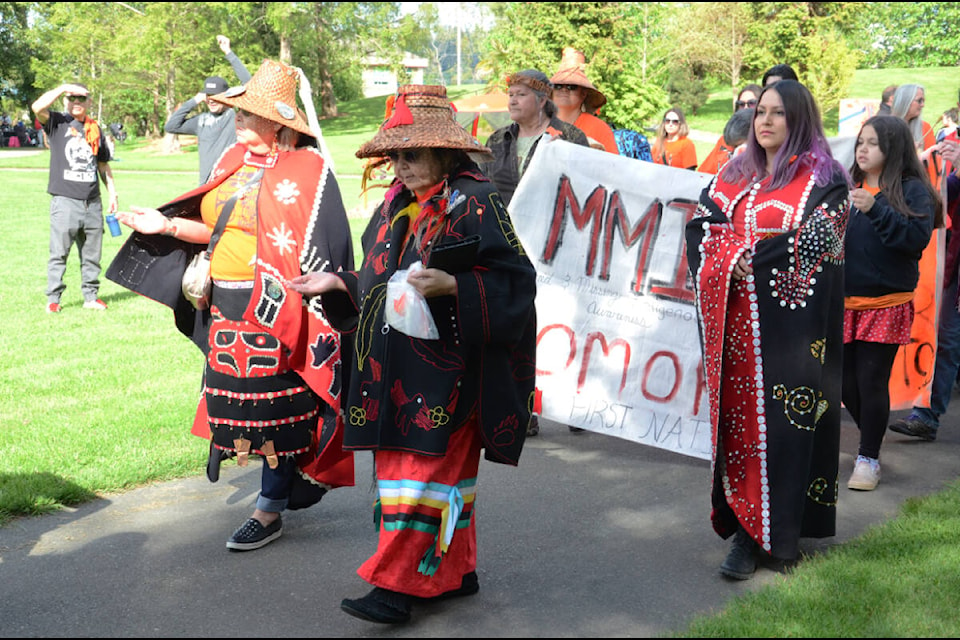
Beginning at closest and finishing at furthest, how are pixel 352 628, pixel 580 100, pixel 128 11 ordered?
pixel 352 628 → pixel 580 100 → pixel 128 11

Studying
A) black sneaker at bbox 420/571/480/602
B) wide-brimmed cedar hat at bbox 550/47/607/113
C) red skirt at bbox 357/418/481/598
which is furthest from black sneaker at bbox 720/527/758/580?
wide-brimmed cedar hat at bbox 550/47/607/113

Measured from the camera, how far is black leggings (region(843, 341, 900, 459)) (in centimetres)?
588

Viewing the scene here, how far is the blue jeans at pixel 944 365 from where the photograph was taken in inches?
275

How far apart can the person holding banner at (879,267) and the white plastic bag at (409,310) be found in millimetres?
3114

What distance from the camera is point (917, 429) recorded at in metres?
6.90

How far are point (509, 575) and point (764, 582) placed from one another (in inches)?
43.4

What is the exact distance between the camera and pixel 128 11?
50.5 metres

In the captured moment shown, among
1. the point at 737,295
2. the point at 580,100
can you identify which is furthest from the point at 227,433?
the point at 580,100

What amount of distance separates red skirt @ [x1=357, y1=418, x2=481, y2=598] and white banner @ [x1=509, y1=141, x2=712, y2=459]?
8.77 feet

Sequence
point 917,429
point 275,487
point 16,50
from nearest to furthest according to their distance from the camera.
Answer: point 275,487
point 917,429
point 16,50

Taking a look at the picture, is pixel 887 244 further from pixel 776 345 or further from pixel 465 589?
pixel 465 589

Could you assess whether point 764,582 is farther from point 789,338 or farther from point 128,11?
point 128,11

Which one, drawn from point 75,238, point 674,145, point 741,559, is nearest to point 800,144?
point 741,559

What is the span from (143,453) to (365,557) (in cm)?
211
